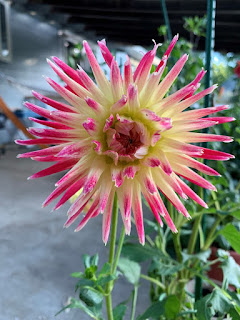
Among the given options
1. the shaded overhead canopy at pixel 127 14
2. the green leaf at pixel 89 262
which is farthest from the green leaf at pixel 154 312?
the shaded overhead canopy at pixel 127 14

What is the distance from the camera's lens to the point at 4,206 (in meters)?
1.85

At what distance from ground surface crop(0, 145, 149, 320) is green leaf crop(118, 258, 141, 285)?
2.6 inches

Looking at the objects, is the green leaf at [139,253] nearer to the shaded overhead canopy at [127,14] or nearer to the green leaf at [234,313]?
the green leaf at [234,313]

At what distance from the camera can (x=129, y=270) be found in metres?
0.50

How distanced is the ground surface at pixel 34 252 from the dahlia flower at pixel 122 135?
0.25m

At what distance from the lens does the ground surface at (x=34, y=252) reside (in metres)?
0.62

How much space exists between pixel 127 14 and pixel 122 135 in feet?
14.8

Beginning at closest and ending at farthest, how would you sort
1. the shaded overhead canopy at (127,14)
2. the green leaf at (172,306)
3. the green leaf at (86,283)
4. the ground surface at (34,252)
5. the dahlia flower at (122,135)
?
the dahlia flower at (122,135)
the green leaf at (86,283)
the green leaf at (172,306)
the ground surface at (34,252)
the shaded overhead canopy at (127,14)

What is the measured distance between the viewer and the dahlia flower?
19 cm

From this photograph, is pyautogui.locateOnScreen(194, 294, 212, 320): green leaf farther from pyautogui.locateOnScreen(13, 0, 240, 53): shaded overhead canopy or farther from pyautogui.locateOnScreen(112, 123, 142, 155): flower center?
pyautogui.locateOnScreen(13, 0, 240, 53): shaded overhead canopy

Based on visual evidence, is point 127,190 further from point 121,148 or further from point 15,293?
point 15,293

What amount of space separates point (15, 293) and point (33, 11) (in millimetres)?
3656

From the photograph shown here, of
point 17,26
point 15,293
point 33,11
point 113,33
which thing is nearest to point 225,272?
point 15,293

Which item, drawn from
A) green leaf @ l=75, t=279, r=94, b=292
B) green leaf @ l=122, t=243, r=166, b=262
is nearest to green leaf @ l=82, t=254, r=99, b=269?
green leaf @ l=75, t=279, r=94, b=292
